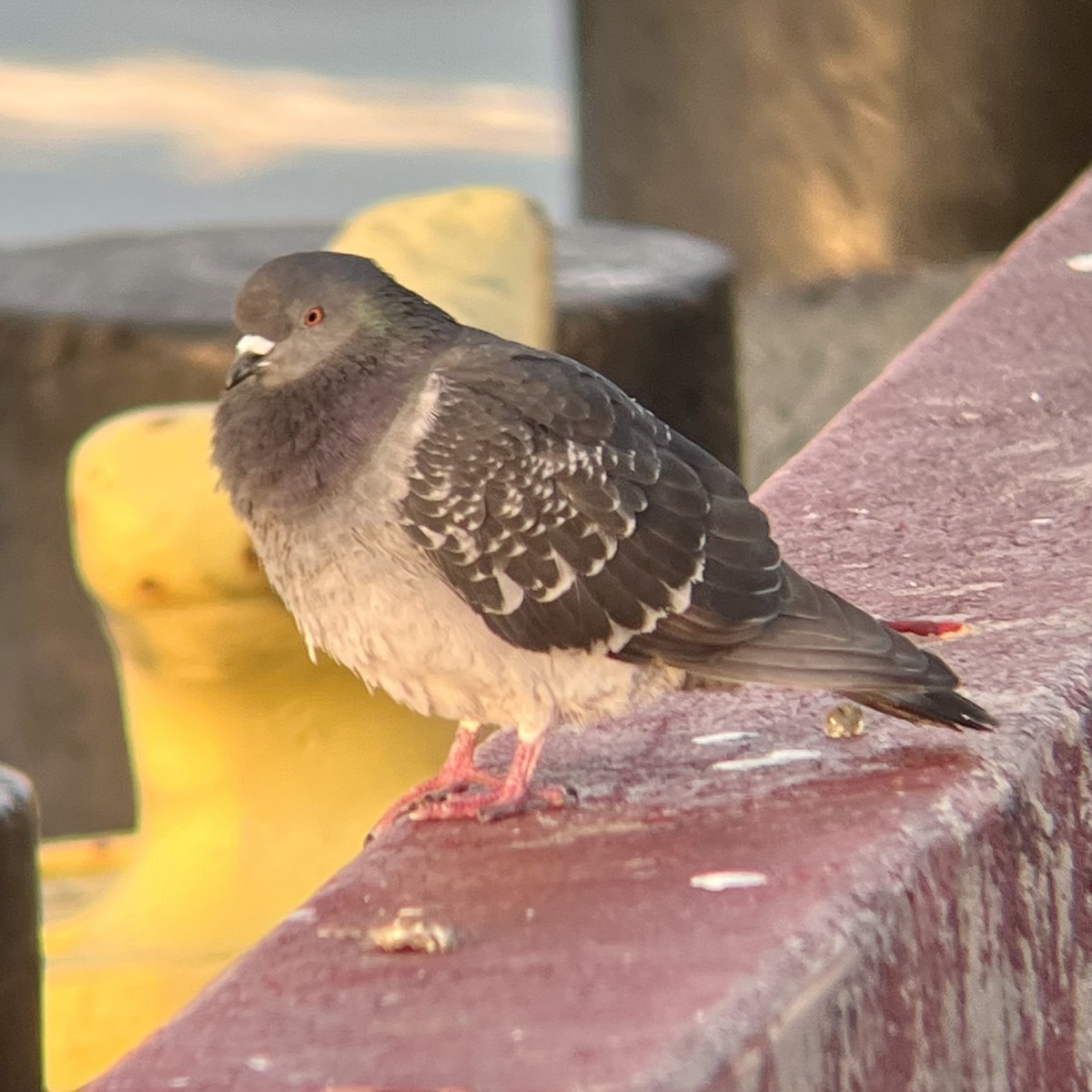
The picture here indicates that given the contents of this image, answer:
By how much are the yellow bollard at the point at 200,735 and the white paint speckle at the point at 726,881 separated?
2.69 meters

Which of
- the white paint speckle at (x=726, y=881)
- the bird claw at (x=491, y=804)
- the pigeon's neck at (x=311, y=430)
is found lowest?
the bird claw at (x=491, y=804)

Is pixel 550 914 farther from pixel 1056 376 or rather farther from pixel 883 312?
pixel 883 312

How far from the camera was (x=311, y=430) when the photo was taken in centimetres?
290

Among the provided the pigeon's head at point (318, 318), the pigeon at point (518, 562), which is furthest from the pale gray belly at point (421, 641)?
the pigeon's head at point (318, 318)

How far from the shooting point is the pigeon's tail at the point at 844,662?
262 centimetres

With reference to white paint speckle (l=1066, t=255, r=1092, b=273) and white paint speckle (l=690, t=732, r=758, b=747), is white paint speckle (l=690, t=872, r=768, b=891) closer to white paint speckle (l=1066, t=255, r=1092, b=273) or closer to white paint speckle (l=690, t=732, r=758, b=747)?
white paint speckle (l=690, t=732, r=758, b=747)

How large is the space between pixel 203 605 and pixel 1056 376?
2.02 m

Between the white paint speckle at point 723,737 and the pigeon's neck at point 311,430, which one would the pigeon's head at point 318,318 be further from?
the white paint speckle at point 723,737

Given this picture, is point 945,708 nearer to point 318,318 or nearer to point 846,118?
point 318,318

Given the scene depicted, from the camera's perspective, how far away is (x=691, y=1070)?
1922mm

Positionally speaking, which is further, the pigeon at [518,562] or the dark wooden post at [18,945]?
the dark wooden post at [18,945]

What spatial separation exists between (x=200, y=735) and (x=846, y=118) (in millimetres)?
5191

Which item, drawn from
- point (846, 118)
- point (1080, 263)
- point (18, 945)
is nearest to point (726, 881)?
point (18, 945)

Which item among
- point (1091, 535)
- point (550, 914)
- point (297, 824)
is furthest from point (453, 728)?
point (550, 914)
